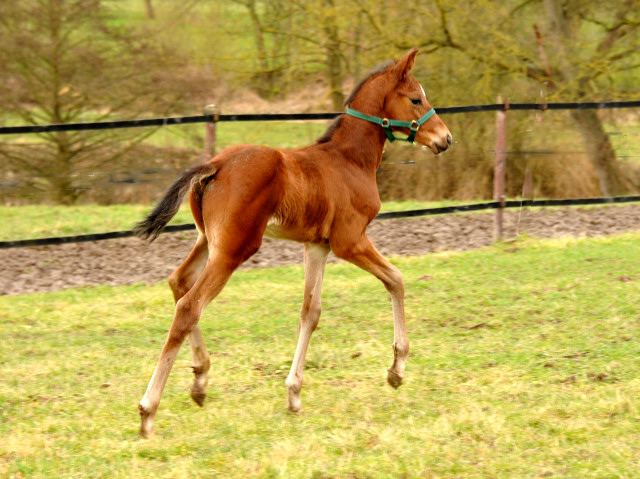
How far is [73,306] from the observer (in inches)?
284

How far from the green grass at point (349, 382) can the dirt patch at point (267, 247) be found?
739 millimetres

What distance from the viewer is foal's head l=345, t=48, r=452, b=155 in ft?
15.5

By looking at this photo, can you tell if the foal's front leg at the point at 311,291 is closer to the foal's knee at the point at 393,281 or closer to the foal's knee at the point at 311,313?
the foal's knee at the point at 311,313

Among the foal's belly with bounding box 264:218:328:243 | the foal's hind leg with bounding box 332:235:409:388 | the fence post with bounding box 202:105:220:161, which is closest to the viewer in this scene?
the foal's belly with bounding box 264:218:328:243

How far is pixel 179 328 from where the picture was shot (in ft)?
12.7

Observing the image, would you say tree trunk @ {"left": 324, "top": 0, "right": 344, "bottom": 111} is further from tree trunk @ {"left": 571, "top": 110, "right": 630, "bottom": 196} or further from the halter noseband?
the halter noseband

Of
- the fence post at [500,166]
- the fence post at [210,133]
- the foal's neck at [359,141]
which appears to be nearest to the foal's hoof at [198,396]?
the foal's neck at [359,141]

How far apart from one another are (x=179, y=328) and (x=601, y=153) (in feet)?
31.4

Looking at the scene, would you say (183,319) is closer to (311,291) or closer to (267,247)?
(311,291)

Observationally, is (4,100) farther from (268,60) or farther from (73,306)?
(73,306)

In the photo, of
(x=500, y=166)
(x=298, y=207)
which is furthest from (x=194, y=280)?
(x=500, y=166)

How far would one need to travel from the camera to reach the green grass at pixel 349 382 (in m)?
3.64

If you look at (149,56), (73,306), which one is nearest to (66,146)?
(149,56)

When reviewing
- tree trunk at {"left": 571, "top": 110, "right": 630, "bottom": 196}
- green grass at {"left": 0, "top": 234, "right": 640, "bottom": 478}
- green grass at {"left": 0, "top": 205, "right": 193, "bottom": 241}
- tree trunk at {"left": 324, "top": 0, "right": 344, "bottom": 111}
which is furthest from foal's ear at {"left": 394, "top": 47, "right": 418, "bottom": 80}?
tree trunk at {"left": 324, "top": 0, "right": 344, "bottom": 111}
